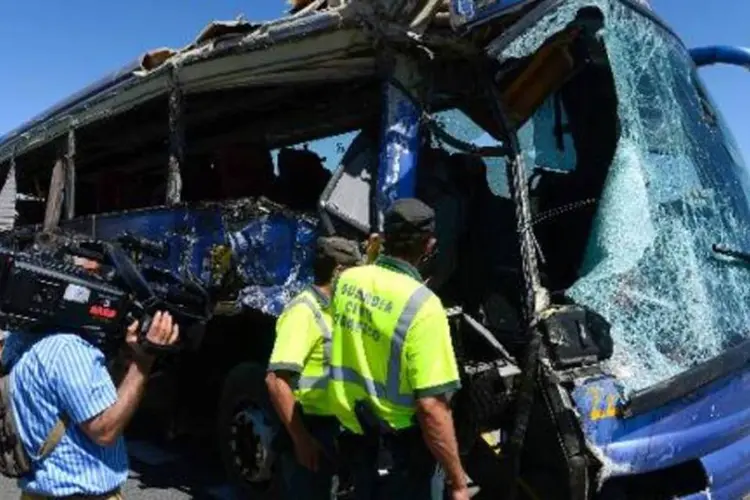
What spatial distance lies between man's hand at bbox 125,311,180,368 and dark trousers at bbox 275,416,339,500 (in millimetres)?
887

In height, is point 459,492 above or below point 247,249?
below

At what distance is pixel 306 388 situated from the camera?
3107mm

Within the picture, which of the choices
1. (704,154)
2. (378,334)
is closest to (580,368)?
(378,334)

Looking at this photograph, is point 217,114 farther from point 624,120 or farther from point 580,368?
point 580,368

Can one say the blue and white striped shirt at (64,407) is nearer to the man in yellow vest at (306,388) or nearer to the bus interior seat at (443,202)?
the man in yellow vest at (306,388)

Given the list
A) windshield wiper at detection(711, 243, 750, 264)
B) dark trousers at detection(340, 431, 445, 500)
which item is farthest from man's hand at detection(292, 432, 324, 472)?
windshield wiper at detection(711, 243, 750, 264)

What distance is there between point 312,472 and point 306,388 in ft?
1.28

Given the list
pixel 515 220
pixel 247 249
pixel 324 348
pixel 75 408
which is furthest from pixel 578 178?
pixel 75 408

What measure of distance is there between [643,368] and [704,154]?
139 cm

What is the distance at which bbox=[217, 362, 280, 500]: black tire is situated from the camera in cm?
427

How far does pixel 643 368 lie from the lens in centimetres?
341

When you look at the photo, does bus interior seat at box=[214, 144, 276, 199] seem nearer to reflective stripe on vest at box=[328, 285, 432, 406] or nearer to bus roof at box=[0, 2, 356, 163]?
bus roof at box=[0, 2, 356, 163]

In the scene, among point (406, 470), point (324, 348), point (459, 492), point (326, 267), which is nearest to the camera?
point (459, 492)

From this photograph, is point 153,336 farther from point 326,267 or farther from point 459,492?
point 326,267
